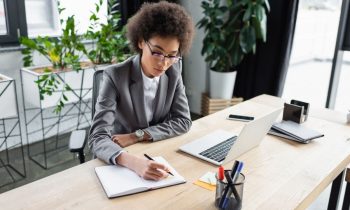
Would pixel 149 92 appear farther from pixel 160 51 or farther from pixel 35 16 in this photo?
pixel 35 16

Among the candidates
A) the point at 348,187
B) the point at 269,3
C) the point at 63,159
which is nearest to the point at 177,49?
Answer: the point at 348,187

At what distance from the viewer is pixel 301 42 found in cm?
346

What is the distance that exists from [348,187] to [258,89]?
81.7 inches

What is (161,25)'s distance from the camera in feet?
4.40

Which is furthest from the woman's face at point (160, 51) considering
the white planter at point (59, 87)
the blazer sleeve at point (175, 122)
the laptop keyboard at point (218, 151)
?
the white planter at point (59, 87)

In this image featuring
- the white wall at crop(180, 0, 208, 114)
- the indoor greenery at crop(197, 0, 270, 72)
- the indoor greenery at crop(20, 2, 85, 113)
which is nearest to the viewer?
the indoor greenery at crop(20, 2, 85, 113)

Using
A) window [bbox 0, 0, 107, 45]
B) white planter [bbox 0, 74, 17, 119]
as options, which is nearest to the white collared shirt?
white planter [bbox 0, 74, 17, 119]

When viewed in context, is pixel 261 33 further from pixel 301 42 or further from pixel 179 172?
pixel 179 172

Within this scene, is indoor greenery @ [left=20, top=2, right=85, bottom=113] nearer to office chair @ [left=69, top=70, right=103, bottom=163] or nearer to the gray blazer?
office chair @ [left=69, top=70, right=103, bottom=163]

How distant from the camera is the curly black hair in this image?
1.34 m

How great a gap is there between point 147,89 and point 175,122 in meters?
0.20

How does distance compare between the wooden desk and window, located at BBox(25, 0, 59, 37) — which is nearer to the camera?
the wooden desk

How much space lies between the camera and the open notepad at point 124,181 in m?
0.97

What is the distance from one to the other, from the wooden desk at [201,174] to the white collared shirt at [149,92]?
20 centimetres
